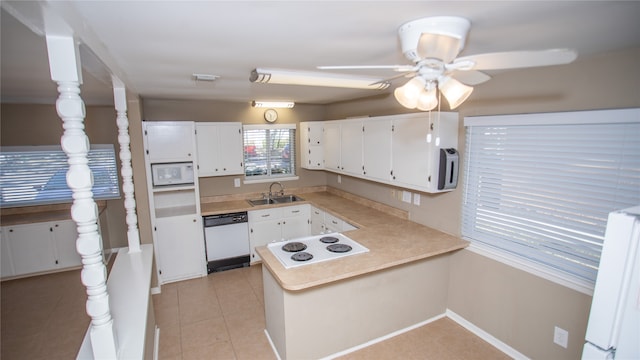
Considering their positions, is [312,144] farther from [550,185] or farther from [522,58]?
[522,58]

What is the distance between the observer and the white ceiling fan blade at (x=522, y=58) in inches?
41.6

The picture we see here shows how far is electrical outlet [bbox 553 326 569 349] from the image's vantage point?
219 centimetres

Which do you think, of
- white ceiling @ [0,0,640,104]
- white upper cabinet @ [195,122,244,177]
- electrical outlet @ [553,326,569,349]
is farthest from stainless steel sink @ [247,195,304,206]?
electrical outlet @ [553,326,569,349]

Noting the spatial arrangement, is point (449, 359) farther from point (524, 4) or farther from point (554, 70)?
point (524, 4)

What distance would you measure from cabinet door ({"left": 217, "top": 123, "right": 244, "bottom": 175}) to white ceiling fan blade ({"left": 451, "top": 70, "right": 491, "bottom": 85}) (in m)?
3.42

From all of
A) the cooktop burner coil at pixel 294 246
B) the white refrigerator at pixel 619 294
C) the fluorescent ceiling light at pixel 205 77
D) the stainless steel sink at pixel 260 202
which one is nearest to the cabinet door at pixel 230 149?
the stainless steel sink at pixel 260 202

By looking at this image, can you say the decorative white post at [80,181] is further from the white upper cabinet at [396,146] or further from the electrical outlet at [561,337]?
the electrical outlet at [561,337]

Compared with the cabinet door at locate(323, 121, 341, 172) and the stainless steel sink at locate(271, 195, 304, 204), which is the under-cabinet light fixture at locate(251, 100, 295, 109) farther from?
the stainless steel sink at locate(271, 195, 304, 204)

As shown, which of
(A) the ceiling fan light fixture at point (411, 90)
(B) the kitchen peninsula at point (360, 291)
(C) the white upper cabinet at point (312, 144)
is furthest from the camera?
(C) the white upper cabinet at point (312, 144)

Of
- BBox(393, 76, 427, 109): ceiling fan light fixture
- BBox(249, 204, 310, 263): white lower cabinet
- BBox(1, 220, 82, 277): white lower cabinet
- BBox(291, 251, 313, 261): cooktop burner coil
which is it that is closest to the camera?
BBox(393, 76, 427, 109): ceiling fan light fixture

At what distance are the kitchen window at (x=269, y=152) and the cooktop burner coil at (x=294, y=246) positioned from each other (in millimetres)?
2270

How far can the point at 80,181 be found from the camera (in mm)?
1346

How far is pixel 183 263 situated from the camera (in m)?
4.01

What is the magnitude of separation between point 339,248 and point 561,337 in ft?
5.80
